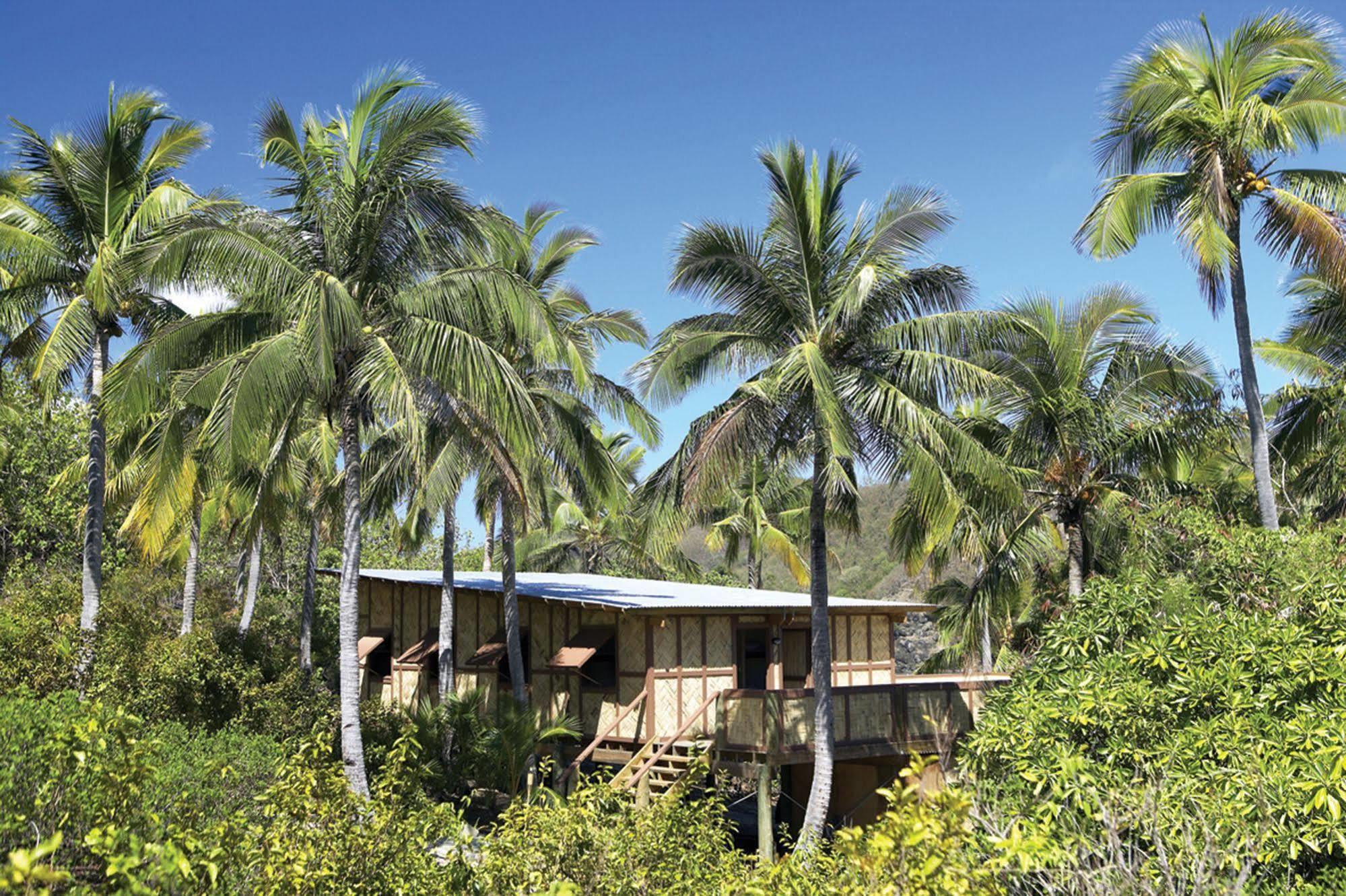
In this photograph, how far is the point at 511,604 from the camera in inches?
780

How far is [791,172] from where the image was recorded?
1505 cm

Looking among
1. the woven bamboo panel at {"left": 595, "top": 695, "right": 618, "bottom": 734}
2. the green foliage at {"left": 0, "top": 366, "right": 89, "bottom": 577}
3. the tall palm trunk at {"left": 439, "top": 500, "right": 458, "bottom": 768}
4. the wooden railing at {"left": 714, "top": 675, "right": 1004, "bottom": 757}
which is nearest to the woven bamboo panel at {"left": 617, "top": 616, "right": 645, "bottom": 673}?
the woven bamboo panel at {"left": 595, "top": 695, "right": 618, "bottom": 734}

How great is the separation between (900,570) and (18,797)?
77050mm

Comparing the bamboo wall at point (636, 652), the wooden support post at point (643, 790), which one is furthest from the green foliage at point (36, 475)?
the wooden support post at point (643, 790)

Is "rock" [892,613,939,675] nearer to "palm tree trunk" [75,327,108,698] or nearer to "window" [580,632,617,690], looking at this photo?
"window" [580,632,617,690]

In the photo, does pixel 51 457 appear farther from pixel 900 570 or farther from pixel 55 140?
pixel 900 570

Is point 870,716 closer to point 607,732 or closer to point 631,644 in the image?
point 631,644

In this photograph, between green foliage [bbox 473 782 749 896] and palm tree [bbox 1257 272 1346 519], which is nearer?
green foliage [bbox 473 782 749 896]

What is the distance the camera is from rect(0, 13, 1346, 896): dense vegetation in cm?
693

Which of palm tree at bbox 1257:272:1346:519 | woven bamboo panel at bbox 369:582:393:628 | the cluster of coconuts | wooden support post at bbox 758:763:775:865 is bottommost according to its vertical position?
wooden support post at bbox 758:763:775:865

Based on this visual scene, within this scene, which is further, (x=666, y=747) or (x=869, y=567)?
(x=869, y=567)

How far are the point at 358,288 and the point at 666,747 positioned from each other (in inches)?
360

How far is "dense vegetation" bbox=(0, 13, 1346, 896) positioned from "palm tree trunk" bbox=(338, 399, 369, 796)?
65mm

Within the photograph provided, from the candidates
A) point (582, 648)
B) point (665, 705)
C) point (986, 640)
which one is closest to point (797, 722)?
point (665, 705)
